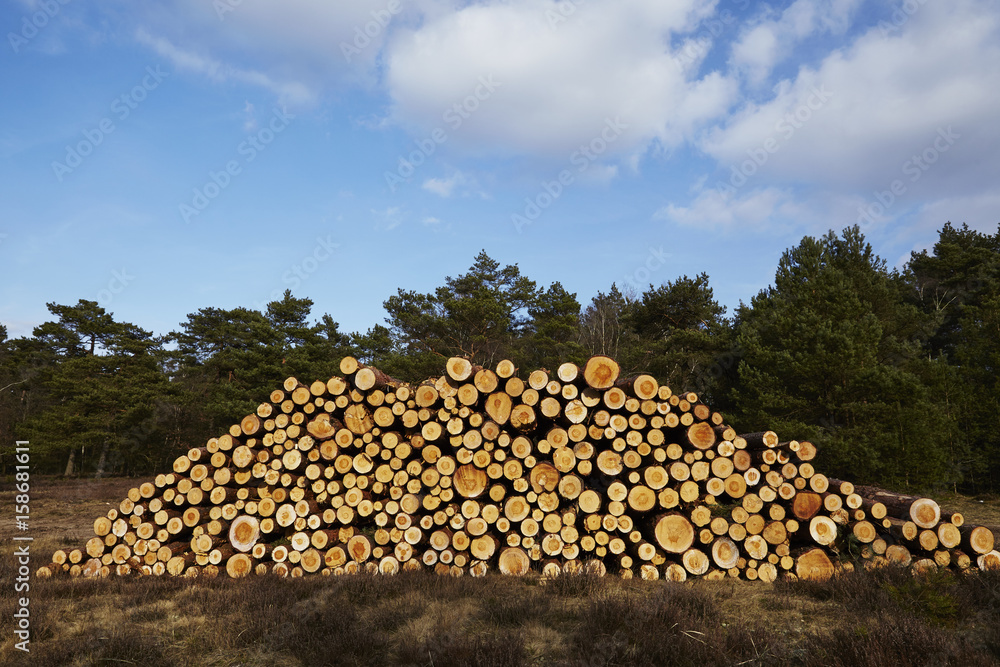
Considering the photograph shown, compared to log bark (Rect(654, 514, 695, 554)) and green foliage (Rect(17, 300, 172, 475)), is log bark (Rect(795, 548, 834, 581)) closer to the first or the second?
log bark (Rect(654, 514, 695, 554))

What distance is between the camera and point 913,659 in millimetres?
3338

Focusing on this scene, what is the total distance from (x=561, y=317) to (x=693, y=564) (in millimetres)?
19966

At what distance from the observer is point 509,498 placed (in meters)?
6.28

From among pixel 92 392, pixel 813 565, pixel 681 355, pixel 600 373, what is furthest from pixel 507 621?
pixel 92 392

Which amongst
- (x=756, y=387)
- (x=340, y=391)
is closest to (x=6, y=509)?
(x=340, y=391)

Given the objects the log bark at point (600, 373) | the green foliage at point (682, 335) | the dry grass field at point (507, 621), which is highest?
the green foliage at point (682, 335)

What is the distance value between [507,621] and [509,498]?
1.95 meters

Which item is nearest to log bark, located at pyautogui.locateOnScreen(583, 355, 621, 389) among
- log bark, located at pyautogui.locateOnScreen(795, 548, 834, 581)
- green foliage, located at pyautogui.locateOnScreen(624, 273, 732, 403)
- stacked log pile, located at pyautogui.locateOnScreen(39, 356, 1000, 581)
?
stacked log pile, located at pyautogui.locateOnScreen(39, 356, 1000, 581)

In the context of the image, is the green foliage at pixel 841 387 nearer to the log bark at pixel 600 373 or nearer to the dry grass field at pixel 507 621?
the dry grass field at pixel 507 621

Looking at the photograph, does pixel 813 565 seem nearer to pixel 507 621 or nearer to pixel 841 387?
pixel 507 621

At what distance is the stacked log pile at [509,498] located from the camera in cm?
596

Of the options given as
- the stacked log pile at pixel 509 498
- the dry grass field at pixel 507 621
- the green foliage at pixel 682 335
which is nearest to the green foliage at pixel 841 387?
the green foliage at pixel 682 335

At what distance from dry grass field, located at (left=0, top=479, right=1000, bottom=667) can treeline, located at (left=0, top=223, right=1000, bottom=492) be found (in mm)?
9099

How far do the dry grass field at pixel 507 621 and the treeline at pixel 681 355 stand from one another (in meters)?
9.10
